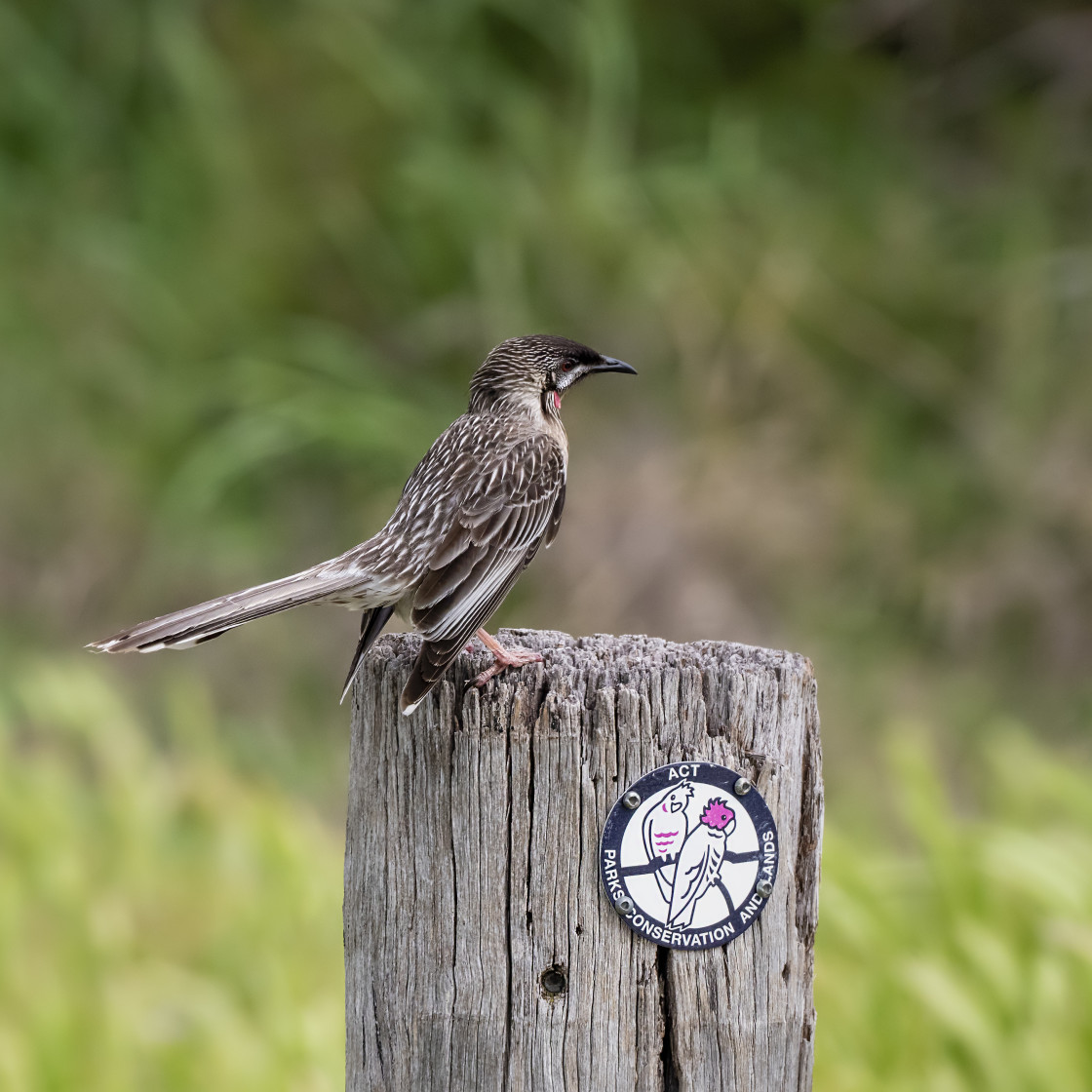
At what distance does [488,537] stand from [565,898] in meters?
1.01

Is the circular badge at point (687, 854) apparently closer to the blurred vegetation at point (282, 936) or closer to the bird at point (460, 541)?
the bird at point (460, 541)

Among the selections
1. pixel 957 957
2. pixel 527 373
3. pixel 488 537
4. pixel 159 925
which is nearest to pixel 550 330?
pixel 159 925

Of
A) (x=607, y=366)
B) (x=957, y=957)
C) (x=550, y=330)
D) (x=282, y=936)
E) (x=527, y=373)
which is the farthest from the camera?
(x=550, y=330)

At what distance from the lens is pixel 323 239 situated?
9.41 meters

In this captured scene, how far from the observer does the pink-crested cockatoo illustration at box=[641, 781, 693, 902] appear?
8.33ft

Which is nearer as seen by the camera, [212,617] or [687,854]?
[687,854]

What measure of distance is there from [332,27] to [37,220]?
247 cm

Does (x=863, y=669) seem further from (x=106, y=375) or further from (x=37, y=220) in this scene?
(x=37, y=220)

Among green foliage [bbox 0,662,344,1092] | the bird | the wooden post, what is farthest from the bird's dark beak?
green foliage [bbox 0,662,344,1092]

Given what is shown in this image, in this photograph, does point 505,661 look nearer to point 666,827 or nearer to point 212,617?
point 666,827

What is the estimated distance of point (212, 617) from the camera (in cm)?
275

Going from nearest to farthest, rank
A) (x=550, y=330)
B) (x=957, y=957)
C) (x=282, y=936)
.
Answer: (x=957, y=957) → (x=282, y=936) → (x=550, y=330)

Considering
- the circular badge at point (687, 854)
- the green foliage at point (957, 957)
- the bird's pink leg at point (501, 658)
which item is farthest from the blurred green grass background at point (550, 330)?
the circular badge at point (687, 854)

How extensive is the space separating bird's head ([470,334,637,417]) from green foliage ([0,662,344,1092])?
1878 mm
